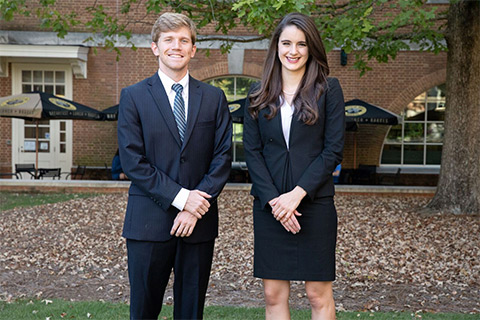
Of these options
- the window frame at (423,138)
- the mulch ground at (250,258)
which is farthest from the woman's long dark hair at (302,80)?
the window frame at (423,138)

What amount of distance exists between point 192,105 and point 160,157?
346mm

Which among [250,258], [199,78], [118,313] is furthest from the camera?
[199,78]

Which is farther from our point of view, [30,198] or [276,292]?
[30,198]

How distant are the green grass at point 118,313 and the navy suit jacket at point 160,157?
197 centimetres

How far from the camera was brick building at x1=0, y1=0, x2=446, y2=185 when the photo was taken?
15969mm

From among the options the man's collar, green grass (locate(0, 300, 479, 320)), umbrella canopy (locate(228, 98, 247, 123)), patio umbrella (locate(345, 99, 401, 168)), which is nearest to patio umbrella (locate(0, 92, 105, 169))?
umbrella canopy (locate(228, 98, 247, 123))

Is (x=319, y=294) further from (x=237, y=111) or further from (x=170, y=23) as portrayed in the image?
(x=237, y=111)

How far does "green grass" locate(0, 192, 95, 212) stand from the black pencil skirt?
9.14m

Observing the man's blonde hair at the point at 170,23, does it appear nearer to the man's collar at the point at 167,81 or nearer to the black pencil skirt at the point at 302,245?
the man's collar at the point at 167,81

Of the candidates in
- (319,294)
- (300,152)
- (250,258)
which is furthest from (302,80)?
(250,258)

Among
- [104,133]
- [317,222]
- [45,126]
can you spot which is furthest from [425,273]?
[45,126]

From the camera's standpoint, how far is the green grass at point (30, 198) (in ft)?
38.2

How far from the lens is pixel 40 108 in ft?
42.7

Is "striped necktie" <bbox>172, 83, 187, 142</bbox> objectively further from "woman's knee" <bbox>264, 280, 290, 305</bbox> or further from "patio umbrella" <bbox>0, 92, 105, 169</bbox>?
"patio umbrella" <bbox>0, 92, 105, 169</bbox>
